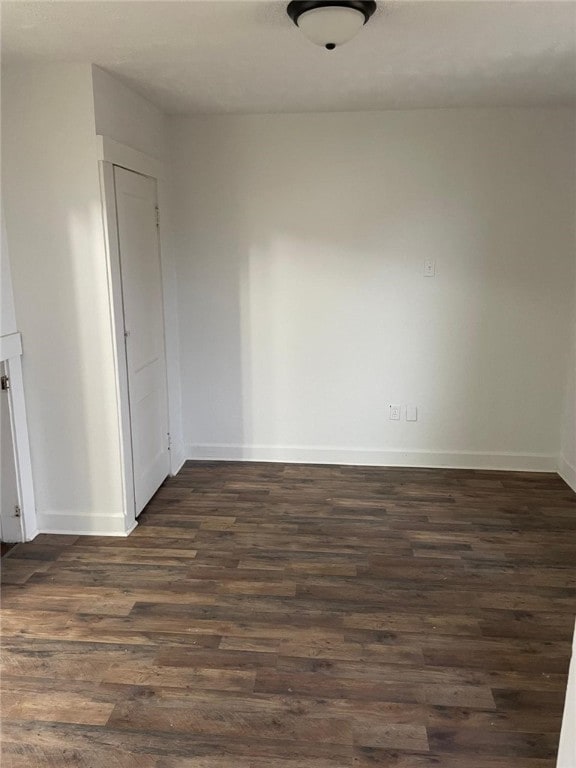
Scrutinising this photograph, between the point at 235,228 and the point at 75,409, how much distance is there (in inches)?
65.5

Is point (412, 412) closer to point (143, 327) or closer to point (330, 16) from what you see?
point (143, 327)

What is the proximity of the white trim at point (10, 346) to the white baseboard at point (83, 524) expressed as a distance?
0.91 meters

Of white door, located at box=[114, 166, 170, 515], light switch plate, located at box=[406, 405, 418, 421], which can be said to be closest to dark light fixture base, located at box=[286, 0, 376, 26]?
white door, located at box=[114, 166, 170, 515]

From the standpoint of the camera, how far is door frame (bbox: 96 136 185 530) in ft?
9.37

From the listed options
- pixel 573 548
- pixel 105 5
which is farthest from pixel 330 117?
pixel 573 548

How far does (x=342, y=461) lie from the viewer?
420cm

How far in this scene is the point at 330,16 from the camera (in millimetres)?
1958

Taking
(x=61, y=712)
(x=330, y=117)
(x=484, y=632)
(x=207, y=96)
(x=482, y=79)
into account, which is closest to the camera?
(x=61, y=712)

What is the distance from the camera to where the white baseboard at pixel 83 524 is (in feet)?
10.4

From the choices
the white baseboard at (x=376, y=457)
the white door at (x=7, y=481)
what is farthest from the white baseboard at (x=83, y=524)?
the white baseboard at (x=376, y=457)

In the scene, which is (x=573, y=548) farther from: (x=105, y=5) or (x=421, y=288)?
(x=105, y=5)

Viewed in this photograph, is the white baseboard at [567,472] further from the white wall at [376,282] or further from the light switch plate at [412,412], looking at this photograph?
the light switch plate at [412,412]

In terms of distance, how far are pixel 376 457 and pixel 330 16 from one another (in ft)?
9.46

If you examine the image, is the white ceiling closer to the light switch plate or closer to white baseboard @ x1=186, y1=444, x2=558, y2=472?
the light switch plate
